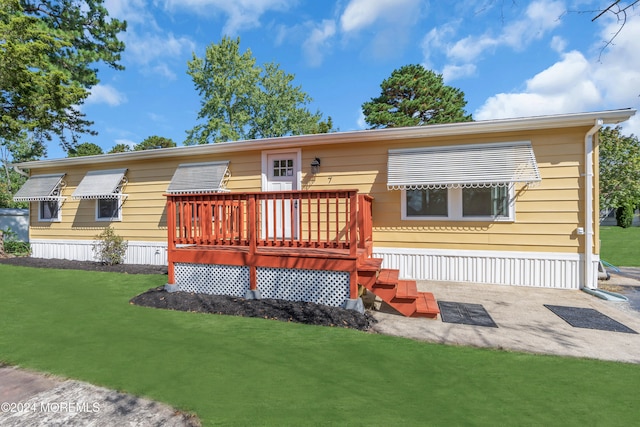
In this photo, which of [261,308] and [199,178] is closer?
[261,308]

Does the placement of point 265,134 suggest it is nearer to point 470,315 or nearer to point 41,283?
point 41,283

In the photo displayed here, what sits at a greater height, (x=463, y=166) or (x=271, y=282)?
(x=463, y=166)

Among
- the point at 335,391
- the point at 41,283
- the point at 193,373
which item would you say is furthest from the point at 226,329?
the point at 41,283

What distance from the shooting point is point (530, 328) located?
11.4 feet

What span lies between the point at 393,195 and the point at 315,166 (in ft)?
5.87

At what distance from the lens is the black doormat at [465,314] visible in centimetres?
366

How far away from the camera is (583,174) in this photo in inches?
199

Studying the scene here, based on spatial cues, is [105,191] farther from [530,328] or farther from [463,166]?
[530,328]

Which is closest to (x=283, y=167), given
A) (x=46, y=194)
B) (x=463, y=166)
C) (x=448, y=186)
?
(x=448, y=186)

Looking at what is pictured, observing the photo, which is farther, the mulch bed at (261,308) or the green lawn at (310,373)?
the mulch bed at (261,308)

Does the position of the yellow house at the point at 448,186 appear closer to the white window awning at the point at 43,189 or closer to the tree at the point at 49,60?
the white window awning at the point at 43,189

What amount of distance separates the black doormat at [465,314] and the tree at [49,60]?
1058cm

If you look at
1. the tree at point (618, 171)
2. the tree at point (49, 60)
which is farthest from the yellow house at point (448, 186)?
the tree at point (618, 171)

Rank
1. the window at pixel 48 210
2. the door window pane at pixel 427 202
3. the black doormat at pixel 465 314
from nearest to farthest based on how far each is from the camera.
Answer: the black doormat at pixel 465 314, the door window pane at pixel 427 202, the window at pixel 48 210
